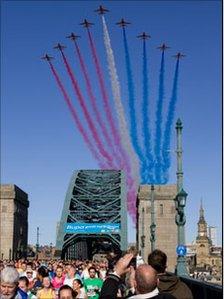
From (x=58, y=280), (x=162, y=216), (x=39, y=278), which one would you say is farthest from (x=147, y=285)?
(x=162, y=216)

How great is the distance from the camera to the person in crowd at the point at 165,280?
740cm

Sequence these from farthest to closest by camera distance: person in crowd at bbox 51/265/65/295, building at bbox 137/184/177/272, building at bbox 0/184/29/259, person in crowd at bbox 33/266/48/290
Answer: building at bbox 0/184/29/259 → building at bbox 137/184/177/272 → person in crowd at bbox 51/265/65/295 → person in crowd at bbox 33/266/48/290

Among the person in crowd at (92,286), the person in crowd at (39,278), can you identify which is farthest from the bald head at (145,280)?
the person in crowd at (92,286)

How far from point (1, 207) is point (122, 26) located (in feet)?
200

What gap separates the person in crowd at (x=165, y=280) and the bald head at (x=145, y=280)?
61.9 inches

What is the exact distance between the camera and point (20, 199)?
12350 centimetres

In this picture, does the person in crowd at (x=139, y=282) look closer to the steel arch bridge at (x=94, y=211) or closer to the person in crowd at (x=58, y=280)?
the person in crowd at (x=58, y=280)

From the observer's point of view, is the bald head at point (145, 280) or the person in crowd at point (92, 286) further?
the person in crowd at point (92, 286)

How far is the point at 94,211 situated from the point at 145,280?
317 ft

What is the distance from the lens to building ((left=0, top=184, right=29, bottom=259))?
111 m

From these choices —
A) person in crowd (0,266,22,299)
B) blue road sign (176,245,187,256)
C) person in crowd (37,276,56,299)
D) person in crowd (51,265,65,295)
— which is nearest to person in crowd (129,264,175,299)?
person in crowd (0,266,22,299)

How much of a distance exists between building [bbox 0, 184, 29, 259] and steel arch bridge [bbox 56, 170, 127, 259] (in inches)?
394

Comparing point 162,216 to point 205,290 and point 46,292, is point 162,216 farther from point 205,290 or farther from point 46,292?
point 46,292

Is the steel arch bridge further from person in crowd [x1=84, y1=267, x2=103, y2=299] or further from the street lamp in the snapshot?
person in crowd [x1=84, y1=267, x2=103, y2=299]
